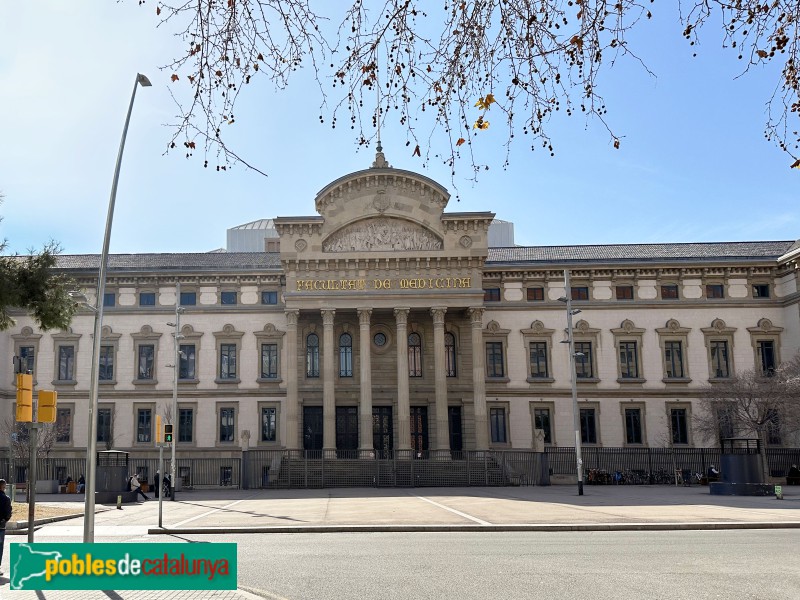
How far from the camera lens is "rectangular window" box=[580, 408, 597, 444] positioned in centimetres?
5391

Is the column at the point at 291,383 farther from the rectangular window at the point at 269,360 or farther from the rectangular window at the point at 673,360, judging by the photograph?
the rectangular window at the point at 673,360

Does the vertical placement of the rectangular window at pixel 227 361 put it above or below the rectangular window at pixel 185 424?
above

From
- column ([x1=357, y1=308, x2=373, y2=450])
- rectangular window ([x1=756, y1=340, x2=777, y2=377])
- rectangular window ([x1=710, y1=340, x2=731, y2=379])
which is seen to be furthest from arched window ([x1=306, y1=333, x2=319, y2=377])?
rectangular window ([x1=756, y1=340, x2=777, y2=377])

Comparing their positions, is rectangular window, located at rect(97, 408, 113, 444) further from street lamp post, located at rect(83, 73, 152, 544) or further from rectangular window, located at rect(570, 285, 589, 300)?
street lamp post, located at rect(83, 73, 152, 544)

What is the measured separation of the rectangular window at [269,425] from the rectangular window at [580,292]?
2195cm

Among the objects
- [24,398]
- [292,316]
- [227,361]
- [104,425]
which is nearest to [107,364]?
[104,425]

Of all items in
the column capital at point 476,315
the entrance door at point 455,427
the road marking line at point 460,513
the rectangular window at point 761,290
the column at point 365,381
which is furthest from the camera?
the rectangular window at point 761,290

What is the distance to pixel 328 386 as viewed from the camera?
163 feet

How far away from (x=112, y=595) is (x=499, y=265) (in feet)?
150

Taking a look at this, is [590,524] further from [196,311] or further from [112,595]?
[196,311]

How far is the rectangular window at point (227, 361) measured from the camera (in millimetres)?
54906

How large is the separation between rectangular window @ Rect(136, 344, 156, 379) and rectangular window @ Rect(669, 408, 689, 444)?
3531 cm

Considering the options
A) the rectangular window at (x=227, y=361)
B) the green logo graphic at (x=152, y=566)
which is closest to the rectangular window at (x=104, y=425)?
the rectangular window at (x=227, y=361)

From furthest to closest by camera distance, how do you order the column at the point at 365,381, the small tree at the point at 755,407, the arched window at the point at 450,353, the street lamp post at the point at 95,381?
1. the arched window at the point at 450,353
2. the column at the point at 365,381
3. the small tree at the point at 755,407
4. the street lamp post at the point at 95,381
